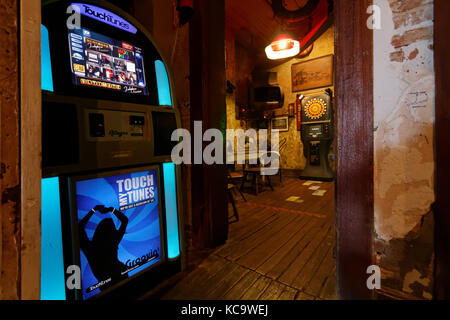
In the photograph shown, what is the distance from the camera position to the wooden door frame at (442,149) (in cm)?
83

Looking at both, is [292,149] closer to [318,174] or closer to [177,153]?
[318,174]

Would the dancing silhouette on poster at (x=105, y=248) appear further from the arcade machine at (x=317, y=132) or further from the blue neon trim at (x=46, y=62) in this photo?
the arcade machine at (x=317, y=132)

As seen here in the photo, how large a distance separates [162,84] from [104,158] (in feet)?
2.08

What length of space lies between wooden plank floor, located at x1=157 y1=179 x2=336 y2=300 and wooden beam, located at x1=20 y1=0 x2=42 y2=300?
896mm

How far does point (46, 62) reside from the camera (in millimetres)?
879

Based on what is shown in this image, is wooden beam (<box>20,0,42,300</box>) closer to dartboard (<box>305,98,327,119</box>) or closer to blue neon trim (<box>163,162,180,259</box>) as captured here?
blue neon trim (<box>163,162,180,259</box>)

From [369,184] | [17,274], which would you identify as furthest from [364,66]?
[17,274]

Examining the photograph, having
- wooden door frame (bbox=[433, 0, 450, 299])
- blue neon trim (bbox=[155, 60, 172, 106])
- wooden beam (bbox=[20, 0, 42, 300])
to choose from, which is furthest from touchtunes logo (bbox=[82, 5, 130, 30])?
wooden door frame (bbox=[433, 0, 450, 299])

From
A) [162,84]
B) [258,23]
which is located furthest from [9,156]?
[258,23]

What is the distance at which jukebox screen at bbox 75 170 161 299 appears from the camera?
3.40ft

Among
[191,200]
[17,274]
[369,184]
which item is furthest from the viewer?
[191,200]

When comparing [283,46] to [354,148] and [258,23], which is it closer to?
[258,23]

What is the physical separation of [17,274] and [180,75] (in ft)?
5.97

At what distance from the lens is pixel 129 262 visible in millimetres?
1212
